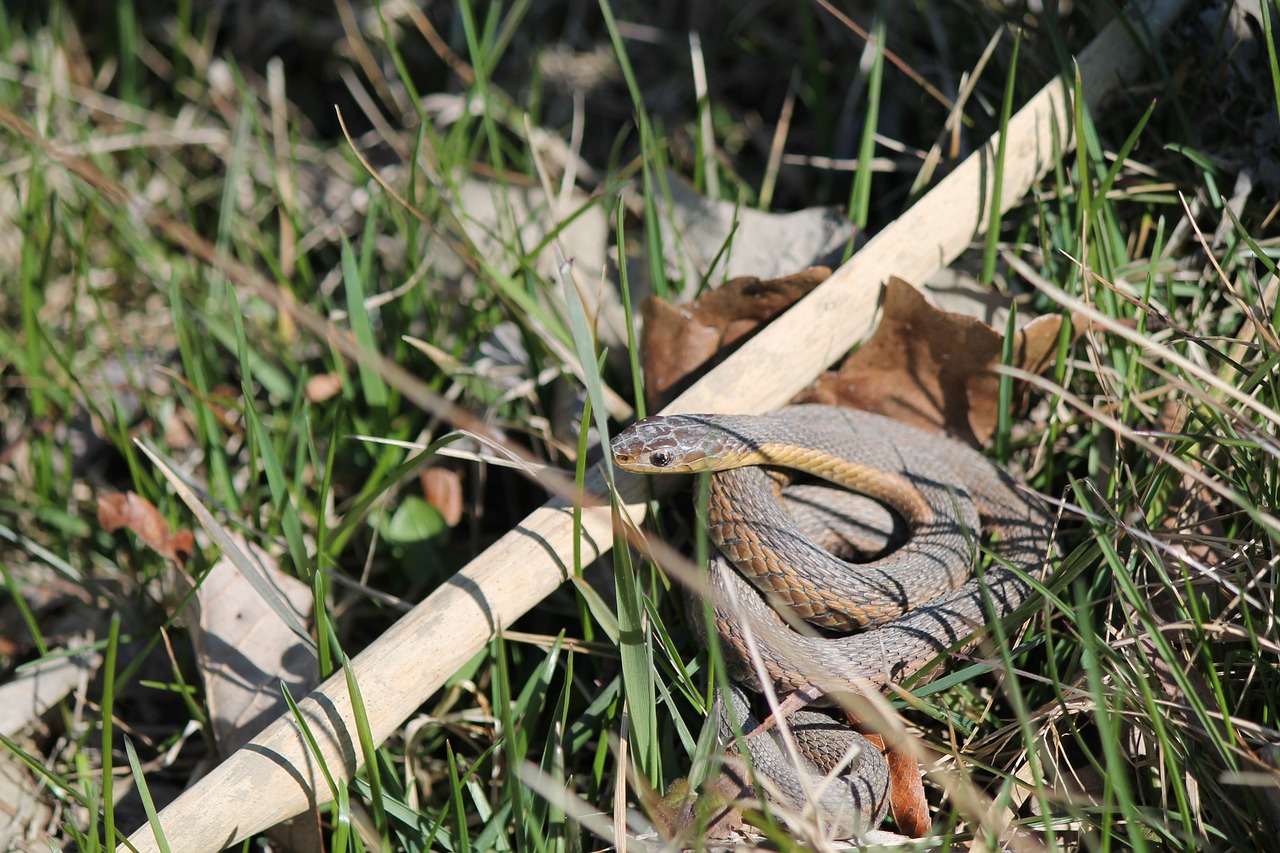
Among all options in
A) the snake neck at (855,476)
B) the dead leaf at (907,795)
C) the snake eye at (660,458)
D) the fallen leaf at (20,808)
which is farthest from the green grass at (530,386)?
the snake neck at (855,476)

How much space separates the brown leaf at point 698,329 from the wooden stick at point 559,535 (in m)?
0.23

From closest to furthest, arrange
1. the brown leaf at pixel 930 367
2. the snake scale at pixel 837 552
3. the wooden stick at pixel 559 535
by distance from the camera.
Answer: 1. the wooden stick at pixel 559 535
2. the snake scale at pixel 837 552
3. the brown leaf at pixel 930 367

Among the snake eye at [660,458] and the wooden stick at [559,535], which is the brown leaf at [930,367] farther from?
the snake eye at [660,458]

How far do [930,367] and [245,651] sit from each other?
8.53 ft

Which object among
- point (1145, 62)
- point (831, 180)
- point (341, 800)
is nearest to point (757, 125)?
point (831, 180)

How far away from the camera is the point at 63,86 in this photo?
17.6ft

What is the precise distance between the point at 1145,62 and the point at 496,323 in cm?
280

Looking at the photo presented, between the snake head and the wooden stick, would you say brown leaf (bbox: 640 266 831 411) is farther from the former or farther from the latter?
the snake head

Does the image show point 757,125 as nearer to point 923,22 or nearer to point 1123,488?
point 923,22

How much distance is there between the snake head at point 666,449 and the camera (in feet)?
9.41

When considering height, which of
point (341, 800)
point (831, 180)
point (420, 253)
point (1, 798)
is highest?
point (831, 180)

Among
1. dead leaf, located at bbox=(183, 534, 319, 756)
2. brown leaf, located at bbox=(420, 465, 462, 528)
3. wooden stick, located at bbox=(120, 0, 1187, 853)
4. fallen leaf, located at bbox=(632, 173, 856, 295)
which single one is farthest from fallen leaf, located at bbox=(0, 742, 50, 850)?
fallen leaf, located at bbox=(632, 173, 856, 295)

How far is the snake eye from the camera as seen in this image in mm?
2875

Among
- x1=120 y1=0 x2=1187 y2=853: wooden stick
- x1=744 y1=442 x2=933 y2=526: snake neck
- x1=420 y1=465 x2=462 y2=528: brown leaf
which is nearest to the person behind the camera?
x1=120 y1=0 x2=1187 y2=853: wooden stick
